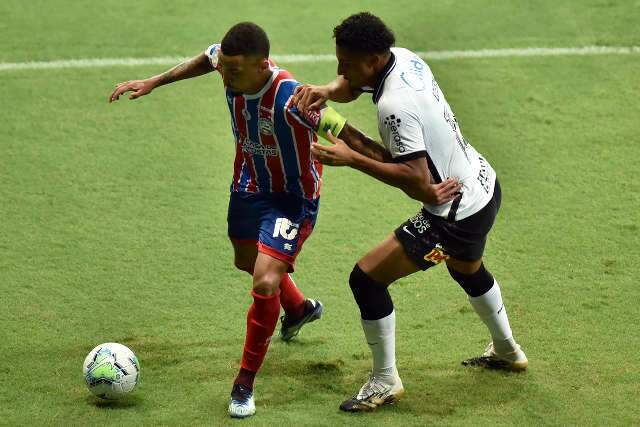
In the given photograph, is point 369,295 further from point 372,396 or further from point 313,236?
point 313,236

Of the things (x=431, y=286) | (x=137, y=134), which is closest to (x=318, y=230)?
(x=431, y=286)

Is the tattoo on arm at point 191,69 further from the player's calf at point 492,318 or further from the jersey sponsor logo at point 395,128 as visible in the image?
the player's calf at point 492,318

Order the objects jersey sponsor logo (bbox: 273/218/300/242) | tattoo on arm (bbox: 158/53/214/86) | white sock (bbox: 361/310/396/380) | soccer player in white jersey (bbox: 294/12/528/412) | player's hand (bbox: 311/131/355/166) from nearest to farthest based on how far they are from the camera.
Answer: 1. player's hand (bbox: 311/131/355/166)
2. soccer player in white jersey (bbox: 294/12/528/412)
3. white sock (bbox: 361/310/396/380)
4. jersey sponsor logo (bbox: 273/218/300/242)
5. tattoo on arm (bbox: 158/53/214/86)

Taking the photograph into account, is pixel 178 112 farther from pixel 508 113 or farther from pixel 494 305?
pixel 494 305

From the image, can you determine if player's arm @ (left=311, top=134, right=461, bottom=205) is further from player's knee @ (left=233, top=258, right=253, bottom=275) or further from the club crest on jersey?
player's knee @ (left=233, top=258, right=253, bottom=275)

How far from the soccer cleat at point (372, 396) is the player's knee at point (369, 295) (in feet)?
1.21

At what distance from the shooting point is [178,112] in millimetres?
9430

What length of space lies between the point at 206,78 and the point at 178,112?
0.75 metres

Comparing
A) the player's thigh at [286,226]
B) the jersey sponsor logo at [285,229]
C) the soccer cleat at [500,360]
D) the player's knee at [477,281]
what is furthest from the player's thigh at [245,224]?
the soccer cleat at [500,360]

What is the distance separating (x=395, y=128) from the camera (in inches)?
201

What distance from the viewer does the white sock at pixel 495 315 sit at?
580cm

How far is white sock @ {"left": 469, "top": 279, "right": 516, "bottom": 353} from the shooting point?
19.0 ft

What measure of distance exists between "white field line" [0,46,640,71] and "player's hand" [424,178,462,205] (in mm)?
5026

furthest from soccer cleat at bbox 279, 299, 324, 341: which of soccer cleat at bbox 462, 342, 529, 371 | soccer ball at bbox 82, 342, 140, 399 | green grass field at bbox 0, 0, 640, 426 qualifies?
soccer ball at bbox 82, 342, 140, 399
